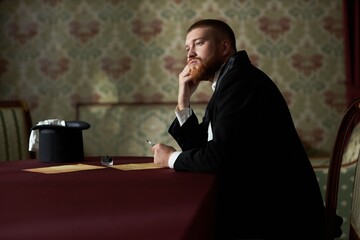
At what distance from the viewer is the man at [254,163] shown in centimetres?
158

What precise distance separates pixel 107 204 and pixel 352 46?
2.97m

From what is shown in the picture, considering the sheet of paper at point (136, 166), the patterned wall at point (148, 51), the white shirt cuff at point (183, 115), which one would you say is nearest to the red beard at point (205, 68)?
the white shirt cuff at point (183, 115)

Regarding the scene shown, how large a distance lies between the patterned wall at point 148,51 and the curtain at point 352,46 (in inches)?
4.6

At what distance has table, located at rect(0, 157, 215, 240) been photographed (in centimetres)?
91

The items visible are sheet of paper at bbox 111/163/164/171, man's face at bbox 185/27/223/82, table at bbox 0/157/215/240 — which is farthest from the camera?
man's face at bbox 185/27/223/82

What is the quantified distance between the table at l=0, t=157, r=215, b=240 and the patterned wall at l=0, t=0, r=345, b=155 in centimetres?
230

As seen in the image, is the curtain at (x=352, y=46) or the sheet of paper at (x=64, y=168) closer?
the sheet of paper at (x=64, y=168)

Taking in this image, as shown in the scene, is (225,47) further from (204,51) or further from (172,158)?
(172,158)

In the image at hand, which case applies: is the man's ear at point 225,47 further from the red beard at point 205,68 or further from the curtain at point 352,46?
the curtain at point 352,46

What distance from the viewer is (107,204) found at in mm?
1146

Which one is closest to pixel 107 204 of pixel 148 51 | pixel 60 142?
pixel 60 142

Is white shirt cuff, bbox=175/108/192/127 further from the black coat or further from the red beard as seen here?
the black coat

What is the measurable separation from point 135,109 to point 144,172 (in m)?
2.31

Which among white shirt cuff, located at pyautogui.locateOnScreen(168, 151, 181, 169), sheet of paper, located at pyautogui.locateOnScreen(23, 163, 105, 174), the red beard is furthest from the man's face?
sheet of paper, located at pyautogui.locateOnScreen(23, 163, 105, 174)
